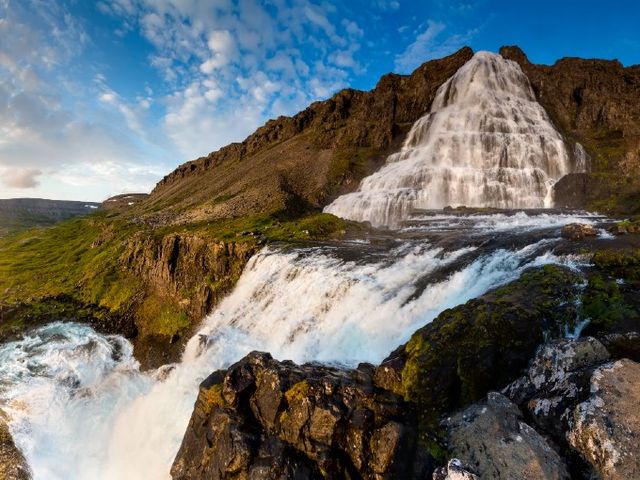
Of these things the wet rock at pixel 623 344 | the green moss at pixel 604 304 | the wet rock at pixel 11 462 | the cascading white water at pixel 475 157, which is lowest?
the wet rock at pixel 11 462

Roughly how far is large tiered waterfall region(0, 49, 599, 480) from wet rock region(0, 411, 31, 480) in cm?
37

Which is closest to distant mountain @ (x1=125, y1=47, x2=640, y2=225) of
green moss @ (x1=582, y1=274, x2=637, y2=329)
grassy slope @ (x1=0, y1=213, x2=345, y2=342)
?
grassy slope @ (x1=0, y1=213, x2=345, y2=342)

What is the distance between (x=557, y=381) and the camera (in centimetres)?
884

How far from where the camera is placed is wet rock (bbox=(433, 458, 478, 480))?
760cm

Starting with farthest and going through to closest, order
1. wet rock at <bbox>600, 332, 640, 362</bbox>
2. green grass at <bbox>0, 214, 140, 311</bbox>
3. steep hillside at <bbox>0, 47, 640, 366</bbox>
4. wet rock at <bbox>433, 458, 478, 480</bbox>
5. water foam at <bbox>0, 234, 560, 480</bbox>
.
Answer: green grass at <bbox>0, 214, 140, 311</bbox> < steep hillside at <bbox>0, 47, 640, 366</bbox> < water foam at <bbox>0, 234, 560, 480</bbox> < wet rock at <bbox>600, 332, 640, 362</bbox> < wet rock at <bbox>433, 458, 478, 480</bbox>

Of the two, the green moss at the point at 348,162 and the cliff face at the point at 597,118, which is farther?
the green moss at the point at 348,162

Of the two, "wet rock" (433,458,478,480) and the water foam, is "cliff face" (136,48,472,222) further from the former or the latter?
"wet rock" (433,458,478,480)

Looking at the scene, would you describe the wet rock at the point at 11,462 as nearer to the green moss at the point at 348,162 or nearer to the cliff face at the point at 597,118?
the cliff face at the point at 597,118

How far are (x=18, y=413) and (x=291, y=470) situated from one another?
64.8 ft

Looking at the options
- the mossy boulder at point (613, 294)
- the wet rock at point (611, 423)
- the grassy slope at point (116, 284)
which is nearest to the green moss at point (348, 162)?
the grassy slope at point (116, 284)

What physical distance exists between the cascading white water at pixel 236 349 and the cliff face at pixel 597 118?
1900 centimetres

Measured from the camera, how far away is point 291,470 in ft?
29.7

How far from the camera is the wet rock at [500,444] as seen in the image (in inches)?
289

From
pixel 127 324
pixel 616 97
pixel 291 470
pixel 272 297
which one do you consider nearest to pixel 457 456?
pixel 291 470
